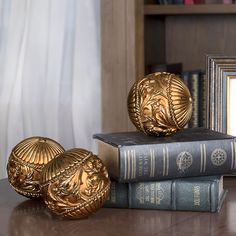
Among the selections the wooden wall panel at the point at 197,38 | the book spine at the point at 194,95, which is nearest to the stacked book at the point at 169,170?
the book spine at the point at 194,95

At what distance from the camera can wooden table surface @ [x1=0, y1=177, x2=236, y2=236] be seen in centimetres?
90

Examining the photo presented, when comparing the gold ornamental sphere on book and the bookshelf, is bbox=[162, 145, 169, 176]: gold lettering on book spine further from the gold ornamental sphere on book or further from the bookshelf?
the bookshelf

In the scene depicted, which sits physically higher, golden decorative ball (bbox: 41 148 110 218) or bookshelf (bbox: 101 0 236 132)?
bookshelf (bbox: 101 0 236 132)

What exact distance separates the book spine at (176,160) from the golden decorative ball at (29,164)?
142 millimetres

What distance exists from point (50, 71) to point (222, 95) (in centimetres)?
74

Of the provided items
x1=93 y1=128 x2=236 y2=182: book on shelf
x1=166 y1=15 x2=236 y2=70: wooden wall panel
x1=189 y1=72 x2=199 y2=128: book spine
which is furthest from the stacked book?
x1=166 y1=15 x2=236 y2=70: wooden wall panel

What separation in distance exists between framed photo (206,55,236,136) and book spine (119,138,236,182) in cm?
20

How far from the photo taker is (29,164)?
40.8 inches

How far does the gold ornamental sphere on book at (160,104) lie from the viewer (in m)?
1.02

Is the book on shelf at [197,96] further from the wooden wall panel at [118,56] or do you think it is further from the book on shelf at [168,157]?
the book on shelf at [168,157]

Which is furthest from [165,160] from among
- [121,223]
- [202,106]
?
[202,106]

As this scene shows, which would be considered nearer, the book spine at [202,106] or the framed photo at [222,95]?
the framed photo at [222,95]

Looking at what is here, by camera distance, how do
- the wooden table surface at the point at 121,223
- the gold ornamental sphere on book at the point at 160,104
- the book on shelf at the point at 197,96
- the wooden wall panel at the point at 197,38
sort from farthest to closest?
the wooden wall panel at the point at 197,38 < the book on shelf at the point at 197,96 < the gold ornamental sphere on book at the point at 160,104 < the wooden table surface at the point at 121,223

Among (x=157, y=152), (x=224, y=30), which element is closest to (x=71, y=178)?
(x=157, y=152)
